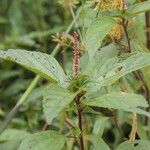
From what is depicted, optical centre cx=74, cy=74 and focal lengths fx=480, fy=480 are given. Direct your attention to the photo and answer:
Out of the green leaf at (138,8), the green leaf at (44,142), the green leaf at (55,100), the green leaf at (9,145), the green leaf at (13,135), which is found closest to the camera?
the green leaf at (55,100)

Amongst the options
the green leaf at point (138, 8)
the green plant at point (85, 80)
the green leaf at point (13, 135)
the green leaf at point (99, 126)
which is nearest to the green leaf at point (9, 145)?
the green leaf at point (13, 135)

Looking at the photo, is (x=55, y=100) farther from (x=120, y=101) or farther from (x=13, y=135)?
(x=13, y=135)

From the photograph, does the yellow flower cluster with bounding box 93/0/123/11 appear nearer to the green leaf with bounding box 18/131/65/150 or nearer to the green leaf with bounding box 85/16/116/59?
the green leaf with bounding box 85/16/116/59

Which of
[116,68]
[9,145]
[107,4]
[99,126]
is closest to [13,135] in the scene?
[9,145]

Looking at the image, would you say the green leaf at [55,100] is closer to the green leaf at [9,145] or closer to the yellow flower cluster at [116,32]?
the yellow flower cluster at [116,32]

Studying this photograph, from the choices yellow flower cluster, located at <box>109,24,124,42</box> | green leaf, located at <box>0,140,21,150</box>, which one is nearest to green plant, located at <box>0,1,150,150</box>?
yellow flower cluster, located at <box>109,24,124,42</box>

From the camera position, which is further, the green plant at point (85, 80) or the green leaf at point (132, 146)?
the green leaf at point (132, 146)
